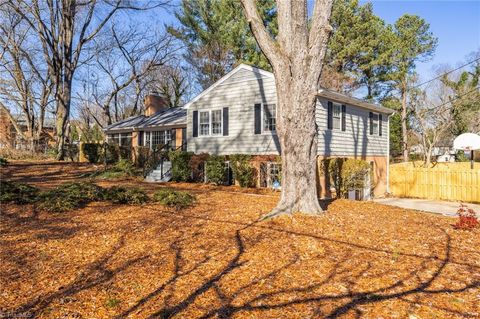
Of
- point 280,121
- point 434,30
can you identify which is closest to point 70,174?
point 280,121

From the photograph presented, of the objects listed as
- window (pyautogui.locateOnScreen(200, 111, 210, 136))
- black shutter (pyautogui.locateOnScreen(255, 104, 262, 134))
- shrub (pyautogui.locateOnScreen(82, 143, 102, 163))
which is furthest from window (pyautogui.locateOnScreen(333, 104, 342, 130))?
shrub (pyautogui.locateOnScreen(82, 143, 102, 163))

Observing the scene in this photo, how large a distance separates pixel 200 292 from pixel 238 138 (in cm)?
1178

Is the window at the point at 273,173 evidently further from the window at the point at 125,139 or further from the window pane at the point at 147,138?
the window at the point at 125,139

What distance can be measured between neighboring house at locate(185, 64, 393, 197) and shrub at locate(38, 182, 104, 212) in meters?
7.30

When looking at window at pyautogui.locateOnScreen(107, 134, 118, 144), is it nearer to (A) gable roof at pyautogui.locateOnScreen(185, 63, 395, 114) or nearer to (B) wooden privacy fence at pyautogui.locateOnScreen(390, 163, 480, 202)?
(A) gable roof at pyautogui.locateOnScreen(185, 63, 395, 114)

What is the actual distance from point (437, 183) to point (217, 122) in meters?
11.1

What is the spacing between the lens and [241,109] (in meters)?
15.0

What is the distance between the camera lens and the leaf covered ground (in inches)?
131

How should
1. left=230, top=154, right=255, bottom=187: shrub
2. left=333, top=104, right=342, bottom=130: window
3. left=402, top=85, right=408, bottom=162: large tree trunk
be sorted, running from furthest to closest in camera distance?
left=402, top=85, right=408, bottom=162: large tree trunk
left=333, top=104, right=342, bottom=130: window
left=230, top=154, right=255, bottom=187: shrub

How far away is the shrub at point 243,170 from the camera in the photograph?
1373 centimetres

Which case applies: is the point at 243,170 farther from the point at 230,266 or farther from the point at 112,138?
the point at 112,138

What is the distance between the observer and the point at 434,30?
96.4ft

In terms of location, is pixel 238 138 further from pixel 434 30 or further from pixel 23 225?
pixel 434 30

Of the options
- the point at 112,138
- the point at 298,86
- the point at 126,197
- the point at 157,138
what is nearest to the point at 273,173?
the point at 126,197
